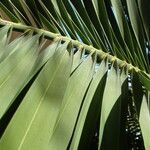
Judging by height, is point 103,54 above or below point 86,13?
below

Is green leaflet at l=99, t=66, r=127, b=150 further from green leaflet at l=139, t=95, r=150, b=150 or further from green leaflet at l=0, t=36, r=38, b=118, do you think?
green leaflet at l=0, t=36, r=38, b=118

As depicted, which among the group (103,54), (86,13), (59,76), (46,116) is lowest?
(46,116)

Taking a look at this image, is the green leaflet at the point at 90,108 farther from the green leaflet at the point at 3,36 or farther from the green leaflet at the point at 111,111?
the green leaflet at the point at 3,36

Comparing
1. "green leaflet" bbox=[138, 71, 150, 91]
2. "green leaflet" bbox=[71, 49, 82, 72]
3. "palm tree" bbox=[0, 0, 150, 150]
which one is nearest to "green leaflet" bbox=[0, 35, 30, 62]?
"palm tree" bbox=[0, 0, 150, 150]

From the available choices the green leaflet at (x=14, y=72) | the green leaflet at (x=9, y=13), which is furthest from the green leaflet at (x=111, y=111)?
the green leaflet at (x=9, y=13)

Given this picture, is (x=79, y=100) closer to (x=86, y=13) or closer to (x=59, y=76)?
(x=59, y=76)

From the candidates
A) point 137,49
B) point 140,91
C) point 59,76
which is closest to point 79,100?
point 59,76
